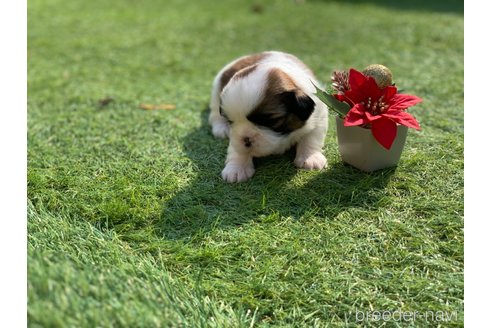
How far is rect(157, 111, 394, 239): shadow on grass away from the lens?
2.87 meters

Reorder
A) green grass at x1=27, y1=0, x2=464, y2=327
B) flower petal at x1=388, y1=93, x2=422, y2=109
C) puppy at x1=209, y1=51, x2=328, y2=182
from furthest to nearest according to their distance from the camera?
puppy at x1=209, y1=51, x2=328, y2=182, flower petal at x1=388, y1=93, x2=422, y2=109, green grass at x1=27, y1=0, x2=464, y2=327

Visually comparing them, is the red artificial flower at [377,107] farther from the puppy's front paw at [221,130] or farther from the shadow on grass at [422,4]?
the shadow on grass at [422,4]

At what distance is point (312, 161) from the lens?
333 cm

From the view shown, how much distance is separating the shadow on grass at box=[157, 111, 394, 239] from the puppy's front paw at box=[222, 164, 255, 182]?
0.04 m

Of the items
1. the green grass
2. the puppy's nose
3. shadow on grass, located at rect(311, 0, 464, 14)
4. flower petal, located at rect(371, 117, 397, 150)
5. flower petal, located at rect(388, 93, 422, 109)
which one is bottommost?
the green grass

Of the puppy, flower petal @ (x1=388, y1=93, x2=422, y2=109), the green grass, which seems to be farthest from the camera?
the puppy

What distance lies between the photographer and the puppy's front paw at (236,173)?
3256mm

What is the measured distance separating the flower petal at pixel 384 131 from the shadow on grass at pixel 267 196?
12.1 inches

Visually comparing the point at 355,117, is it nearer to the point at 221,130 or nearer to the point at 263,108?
the point at 263,108

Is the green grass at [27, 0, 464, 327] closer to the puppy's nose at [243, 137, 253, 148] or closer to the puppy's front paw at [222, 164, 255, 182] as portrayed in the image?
the puppy's front paw at [222, 164, 255, 182]

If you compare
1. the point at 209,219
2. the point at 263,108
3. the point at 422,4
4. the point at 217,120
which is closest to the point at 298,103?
the point at 263,108

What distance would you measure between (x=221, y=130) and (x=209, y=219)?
128 centimetres

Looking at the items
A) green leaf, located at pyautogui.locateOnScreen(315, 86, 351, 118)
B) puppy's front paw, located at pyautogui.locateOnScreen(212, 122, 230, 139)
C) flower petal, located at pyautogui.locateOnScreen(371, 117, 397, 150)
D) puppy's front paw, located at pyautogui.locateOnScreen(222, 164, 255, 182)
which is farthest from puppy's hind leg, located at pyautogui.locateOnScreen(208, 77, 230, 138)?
flower petal, located at pyautogui.locateOnScreen(371, 117, 397, 150)

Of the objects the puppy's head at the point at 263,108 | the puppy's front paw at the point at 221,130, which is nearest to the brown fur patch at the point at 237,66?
the puppy's front paw at the point at 221,130
